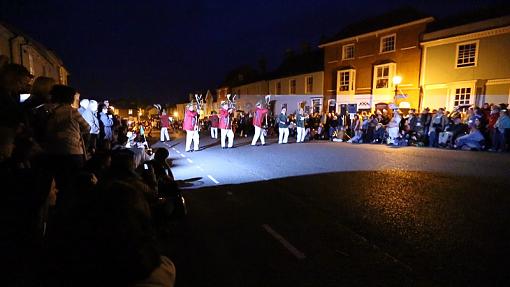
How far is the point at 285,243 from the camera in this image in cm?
420

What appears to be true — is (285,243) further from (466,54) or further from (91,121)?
(466,54)

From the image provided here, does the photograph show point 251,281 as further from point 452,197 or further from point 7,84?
point 452,197

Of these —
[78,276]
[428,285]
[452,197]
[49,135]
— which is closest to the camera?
[78,276]

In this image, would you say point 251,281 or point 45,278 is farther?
point 251,281

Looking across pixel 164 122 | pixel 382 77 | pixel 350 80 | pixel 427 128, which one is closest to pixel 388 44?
pixel 382 77

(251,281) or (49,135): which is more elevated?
(49,135)

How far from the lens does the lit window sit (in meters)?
25.4

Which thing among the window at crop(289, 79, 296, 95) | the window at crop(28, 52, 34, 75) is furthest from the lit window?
the window at crop(28, 52, 34, 75)

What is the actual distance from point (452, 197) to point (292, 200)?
3120 millimetres

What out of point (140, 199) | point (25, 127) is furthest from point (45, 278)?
point (25, 127)

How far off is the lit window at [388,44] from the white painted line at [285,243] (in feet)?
82.0

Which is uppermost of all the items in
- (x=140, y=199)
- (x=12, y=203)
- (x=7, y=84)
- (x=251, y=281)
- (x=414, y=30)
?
(x=414, y=30)

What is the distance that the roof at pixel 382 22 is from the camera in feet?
79.1

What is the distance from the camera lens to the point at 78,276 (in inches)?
68.3
